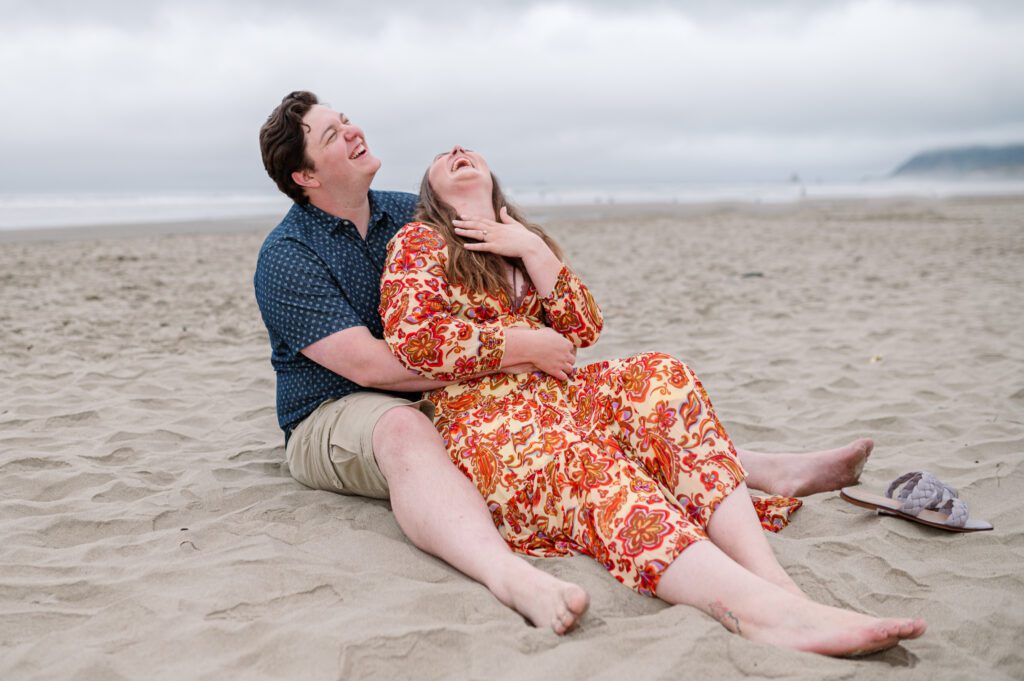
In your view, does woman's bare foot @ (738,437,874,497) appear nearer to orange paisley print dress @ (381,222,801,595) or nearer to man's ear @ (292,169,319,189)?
orange paisley print dress @ (381,222,801,595)

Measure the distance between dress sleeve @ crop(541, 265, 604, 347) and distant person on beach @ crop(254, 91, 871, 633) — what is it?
0.14 meters

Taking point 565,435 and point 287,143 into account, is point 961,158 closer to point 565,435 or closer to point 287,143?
point 287,143

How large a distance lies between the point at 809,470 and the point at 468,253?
1465mm

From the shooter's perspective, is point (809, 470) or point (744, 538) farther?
point (809, 470)

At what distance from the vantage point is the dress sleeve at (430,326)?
97.7 inches

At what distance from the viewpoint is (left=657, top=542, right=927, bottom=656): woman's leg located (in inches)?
71.6

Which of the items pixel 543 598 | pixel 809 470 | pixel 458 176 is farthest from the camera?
pixel 809 470

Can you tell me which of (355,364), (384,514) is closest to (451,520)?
(384,514)

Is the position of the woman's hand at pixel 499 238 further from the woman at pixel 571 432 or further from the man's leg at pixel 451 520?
the man's leg at pixel 451 520

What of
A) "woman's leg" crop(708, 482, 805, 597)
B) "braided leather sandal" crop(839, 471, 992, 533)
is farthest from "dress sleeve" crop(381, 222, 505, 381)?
A: "braided leather sandal" crop(839, 471, 992, 533)

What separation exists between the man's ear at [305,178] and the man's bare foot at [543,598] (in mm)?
1540

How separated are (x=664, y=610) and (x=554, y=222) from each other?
16.1 m

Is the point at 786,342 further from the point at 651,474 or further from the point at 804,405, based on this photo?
the point at 651,474

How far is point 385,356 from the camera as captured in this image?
2619 mm
